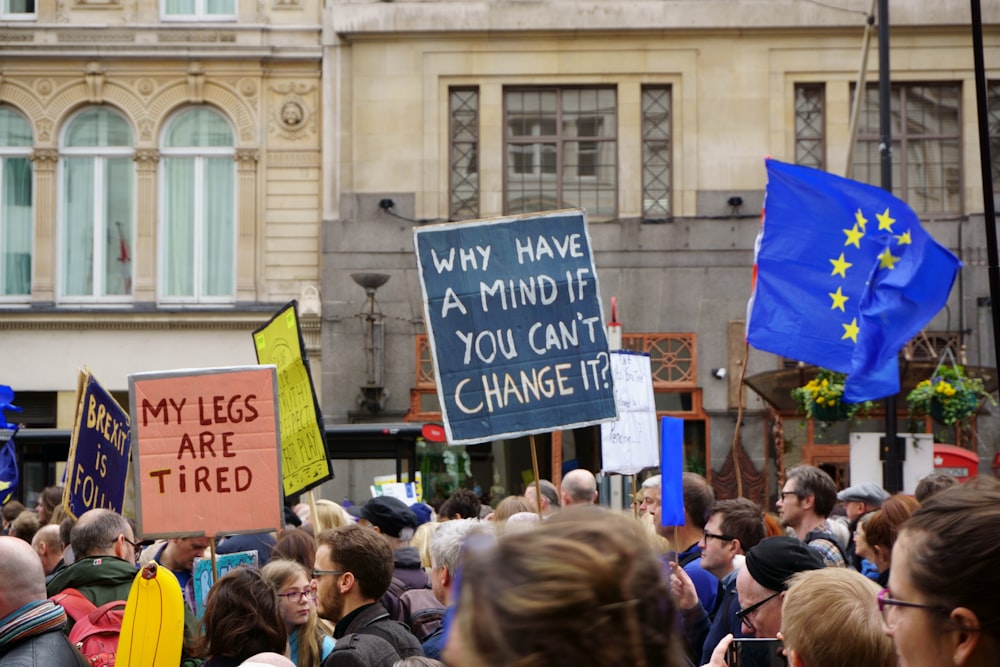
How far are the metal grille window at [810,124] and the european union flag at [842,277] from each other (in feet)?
34.4

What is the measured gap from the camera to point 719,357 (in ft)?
74.3

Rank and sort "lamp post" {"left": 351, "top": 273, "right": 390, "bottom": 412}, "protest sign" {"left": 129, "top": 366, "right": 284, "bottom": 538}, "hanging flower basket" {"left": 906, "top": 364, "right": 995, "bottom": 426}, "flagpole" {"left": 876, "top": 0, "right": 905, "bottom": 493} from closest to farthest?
"protest sign" {"left": 129, "top": 366, "right": 284, "bottom": 538} < "flagpole" {"left": 876, "top": 0, "right": 905, "bottom": 493} < "hanging flower basket" {"left": 906, "top": 364, "right": 995, "bottom": 426} < "lamp post" {"left": 351, "top": 273, "right": 390, "bottom": 412}

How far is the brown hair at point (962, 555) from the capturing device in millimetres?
2539

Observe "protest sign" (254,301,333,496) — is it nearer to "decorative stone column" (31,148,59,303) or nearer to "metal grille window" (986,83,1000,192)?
"decorative stone column" (31,148,59,303)

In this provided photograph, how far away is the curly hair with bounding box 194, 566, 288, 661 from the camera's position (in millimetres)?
4965

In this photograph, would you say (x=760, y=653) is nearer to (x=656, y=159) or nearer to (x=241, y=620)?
(x=241, y=620)

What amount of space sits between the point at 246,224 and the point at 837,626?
20850 mm

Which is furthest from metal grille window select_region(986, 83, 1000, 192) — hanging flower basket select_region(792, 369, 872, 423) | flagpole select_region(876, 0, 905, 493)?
flagpole select_region(876, 0, 905, 493)

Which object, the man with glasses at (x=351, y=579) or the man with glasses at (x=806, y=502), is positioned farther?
the man with glasses at (x=806, y=502)

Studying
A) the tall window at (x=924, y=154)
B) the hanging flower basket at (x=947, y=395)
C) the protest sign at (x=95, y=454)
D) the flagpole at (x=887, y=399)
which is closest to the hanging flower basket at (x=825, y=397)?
the hanging flower basket at (x=947, y=395)

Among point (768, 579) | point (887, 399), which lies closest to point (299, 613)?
point (768, 579)

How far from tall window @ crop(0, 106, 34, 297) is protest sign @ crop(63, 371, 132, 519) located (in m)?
15.1

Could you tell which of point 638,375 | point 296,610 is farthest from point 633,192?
point 296,610

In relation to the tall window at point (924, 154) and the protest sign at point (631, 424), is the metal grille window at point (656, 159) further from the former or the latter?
the protest sign at point (631, 424)
